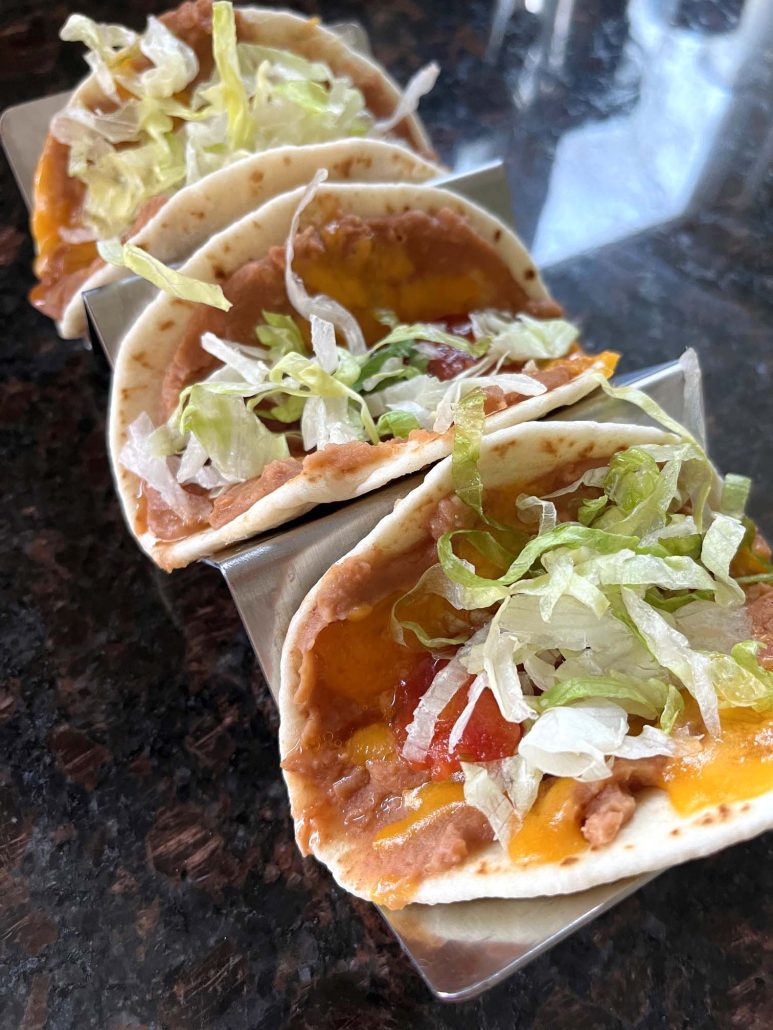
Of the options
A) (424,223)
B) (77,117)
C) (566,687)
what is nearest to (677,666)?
(566,687)

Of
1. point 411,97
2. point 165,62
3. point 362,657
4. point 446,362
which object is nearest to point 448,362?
point 446,362

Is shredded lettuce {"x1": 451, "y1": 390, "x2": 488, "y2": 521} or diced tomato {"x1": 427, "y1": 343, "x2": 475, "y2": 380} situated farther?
diced tomato {"x1": 427, "y1": 343, "x2": 475, "y2": 380}

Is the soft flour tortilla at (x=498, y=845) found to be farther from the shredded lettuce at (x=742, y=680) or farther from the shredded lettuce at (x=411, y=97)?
the shredded lettuce at (x=411, y=97)

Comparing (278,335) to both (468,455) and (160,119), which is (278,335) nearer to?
(468,455)

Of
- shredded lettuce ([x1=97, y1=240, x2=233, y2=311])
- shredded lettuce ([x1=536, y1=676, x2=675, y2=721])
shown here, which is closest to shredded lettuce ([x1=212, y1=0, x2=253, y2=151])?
shredded lettuce ([x1=97, y1=240, x2=233, y2=311])

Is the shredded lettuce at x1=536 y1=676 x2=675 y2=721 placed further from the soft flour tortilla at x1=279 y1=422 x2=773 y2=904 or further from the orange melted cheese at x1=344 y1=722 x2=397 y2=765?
A: the orange melted cheese at x1=344 y1=722 x2=397 y2=765

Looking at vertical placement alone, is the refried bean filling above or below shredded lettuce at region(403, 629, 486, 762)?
above

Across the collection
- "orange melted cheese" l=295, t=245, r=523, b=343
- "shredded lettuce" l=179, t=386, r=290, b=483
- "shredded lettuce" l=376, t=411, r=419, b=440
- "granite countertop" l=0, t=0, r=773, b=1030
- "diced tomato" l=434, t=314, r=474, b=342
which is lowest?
"granite countertop" l=0, t=0, r=773, b=1030
